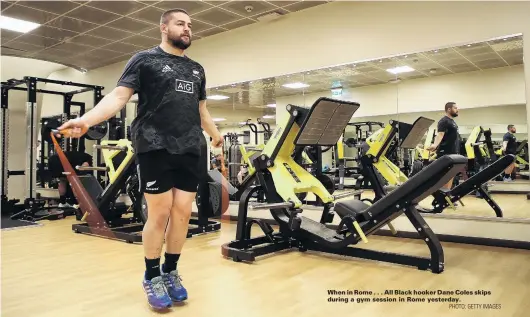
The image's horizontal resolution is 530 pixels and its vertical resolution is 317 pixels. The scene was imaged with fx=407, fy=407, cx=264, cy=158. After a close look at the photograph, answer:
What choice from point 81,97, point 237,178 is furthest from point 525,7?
point 81,97

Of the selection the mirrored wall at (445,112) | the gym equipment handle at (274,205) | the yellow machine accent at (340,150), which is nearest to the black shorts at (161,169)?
the gym equipment handle at (274,205)

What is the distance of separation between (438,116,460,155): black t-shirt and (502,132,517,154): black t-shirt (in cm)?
46

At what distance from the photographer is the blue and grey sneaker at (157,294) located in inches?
83.4

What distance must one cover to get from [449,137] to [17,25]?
6007mm

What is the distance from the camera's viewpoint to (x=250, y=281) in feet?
8.98

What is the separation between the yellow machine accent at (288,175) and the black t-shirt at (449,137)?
1748 mm

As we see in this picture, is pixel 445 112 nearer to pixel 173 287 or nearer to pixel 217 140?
pixel 217 140

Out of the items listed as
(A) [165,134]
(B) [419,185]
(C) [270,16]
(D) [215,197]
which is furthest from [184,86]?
(C) [270,16]

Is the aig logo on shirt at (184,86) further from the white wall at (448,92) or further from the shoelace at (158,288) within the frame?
the white wall at (448,92)

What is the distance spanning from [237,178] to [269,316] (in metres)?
4.47

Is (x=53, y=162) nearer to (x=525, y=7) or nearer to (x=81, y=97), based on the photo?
(x=81, y=97)

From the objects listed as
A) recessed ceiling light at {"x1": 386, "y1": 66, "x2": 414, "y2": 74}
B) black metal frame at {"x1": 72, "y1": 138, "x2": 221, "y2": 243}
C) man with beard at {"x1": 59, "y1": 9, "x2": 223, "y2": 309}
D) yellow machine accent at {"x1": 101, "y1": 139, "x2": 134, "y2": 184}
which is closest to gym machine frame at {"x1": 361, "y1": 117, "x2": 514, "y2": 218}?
recessed ceiling light at {"x1": 386, "y1": 66, "x2": 414, "y2": 74}

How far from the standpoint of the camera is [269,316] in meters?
2.09

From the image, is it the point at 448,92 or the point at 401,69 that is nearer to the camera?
the point at 448,92
